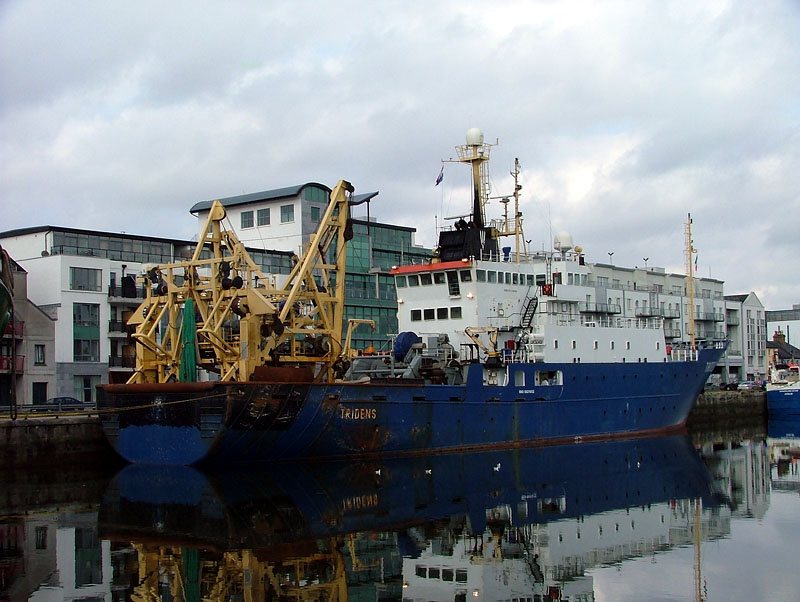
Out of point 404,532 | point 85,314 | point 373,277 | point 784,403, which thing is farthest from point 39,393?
point 784,403

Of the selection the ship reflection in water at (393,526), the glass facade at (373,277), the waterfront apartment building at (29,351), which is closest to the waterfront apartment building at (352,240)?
the glass facade at (373,277)

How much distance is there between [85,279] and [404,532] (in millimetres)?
27240

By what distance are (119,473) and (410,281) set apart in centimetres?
1308

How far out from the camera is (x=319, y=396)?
2733 centimetres

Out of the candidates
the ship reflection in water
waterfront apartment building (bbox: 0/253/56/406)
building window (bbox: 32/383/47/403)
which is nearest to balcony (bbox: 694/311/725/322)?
the ship reflection in water

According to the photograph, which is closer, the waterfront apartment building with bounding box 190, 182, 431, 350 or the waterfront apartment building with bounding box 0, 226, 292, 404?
the waterfront apartment building with bounding box 0, 226, 292, 404

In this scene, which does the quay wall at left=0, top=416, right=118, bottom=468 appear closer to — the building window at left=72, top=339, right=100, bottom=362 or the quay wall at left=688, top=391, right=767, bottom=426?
the building window at left=72, top=339, right=100, bottom=362

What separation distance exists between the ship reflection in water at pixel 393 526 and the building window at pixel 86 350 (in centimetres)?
1425

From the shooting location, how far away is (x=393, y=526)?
19469 mm

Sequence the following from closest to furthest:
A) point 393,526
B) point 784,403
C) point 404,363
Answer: point 393,526 < point 404,363 < point 784,403

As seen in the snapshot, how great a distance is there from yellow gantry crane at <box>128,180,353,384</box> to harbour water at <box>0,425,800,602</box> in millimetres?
3308

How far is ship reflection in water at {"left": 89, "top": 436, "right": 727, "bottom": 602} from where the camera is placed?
1534 cm

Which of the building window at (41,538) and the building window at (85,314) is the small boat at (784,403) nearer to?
the building window at (85,314)

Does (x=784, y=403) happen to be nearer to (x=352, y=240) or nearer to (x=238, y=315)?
(x=352, y=240)
